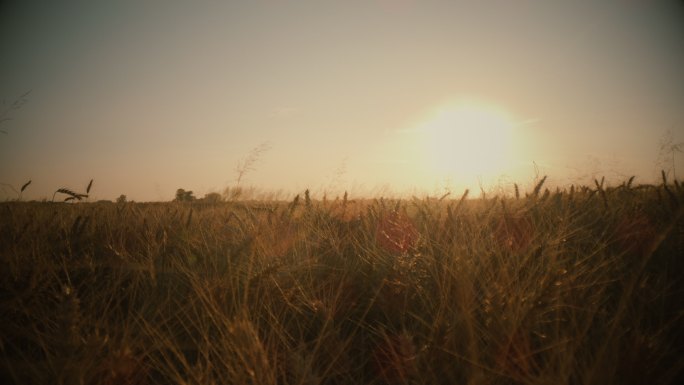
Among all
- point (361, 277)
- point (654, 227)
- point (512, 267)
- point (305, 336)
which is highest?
point (654, 227)

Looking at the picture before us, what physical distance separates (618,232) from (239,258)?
238 centimetres

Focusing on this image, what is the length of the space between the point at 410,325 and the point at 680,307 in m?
1.04

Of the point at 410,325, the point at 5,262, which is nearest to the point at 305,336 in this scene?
the point at 410,325

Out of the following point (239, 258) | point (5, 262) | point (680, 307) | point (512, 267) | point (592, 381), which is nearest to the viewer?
point (592, 381)

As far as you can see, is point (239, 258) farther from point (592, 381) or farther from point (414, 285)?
point (592, 381)

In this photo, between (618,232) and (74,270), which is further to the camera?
(618,232)

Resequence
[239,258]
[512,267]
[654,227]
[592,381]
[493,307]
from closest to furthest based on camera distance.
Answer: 1. [592,381]
2. [493,307]
3. [512,267]
4. [239,258]
5. [654,227]

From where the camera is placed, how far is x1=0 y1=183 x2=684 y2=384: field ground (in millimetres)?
842

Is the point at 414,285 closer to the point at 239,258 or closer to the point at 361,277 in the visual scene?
the point at 361,277

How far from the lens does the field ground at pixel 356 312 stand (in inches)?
33.1

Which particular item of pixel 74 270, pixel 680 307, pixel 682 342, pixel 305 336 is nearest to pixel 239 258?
pixel 305 336

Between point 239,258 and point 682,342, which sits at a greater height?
point 239,258

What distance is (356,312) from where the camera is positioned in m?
1.44

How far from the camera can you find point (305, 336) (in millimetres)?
1234
